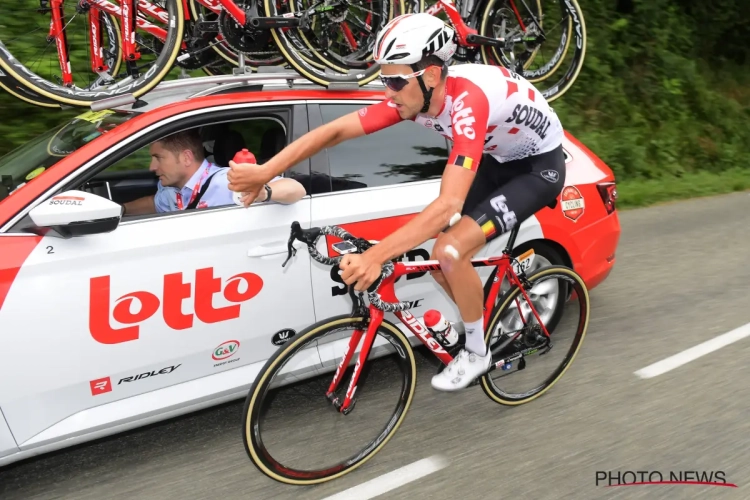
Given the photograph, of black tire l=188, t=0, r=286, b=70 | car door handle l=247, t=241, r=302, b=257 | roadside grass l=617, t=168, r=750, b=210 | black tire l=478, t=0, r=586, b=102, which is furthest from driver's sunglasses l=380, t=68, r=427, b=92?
roadside grass l=617, t=168, r=750, b=210

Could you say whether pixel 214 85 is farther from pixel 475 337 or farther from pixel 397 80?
pixel 475 337

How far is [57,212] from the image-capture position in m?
2.74

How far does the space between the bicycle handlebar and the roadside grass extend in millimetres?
6550

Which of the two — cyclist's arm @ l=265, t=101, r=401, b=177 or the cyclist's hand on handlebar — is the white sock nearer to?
the cyclist's hand on handlebar

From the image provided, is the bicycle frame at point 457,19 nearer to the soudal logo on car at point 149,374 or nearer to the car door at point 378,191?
the car door at point 378,191

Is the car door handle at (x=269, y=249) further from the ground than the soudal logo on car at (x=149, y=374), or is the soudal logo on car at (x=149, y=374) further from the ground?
the car door handle at (x=269, y=249)

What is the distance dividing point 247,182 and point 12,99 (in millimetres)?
4422

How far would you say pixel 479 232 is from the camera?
10.8ft

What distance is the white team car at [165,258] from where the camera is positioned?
2.88 metres

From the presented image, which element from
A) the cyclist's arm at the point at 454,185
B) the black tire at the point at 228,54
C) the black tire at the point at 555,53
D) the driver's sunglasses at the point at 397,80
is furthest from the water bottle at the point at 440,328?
the black tire at the point at 555,53

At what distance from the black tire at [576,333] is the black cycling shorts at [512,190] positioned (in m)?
0.43

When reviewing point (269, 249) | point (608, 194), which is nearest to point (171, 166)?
point (269, 249)

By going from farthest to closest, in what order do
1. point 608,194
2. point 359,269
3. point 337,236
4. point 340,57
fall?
1. point 608,194
2. point 340,57
3. point 337,236
4. point 359,269
